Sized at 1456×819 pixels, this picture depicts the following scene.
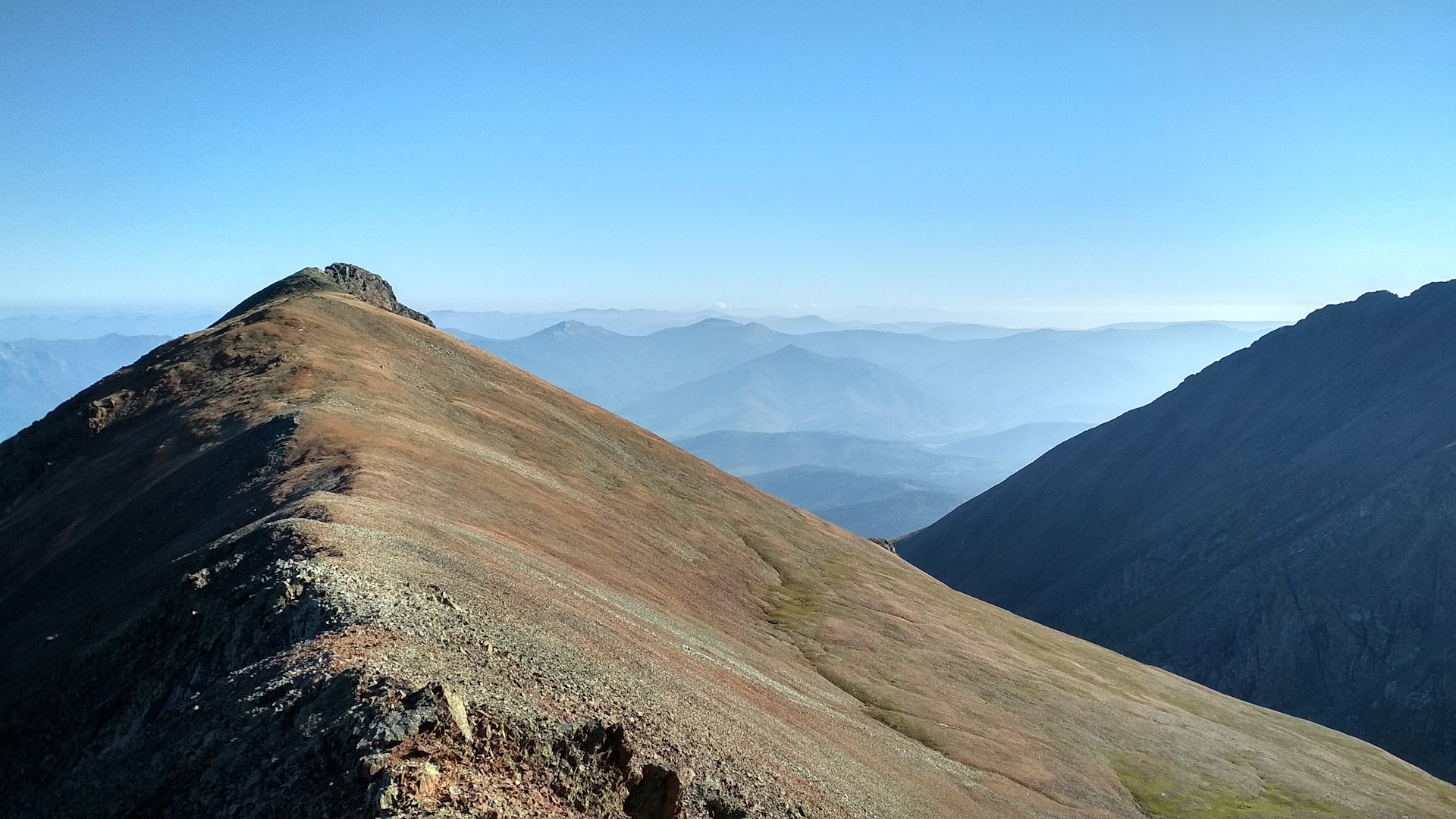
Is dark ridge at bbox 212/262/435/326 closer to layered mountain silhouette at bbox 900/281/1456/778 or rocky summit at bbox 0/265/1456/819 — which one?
rocky summit at bbox 0/265/1456/819

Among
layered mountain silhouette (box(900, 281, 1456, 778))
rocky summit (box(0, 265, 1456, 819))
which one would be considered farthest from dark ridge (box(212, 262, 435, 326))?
layered mountain silhouette (box(900, 281, 1456, 778))

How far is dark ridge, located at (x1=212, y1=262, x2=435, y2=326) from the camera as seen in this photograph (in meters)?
123

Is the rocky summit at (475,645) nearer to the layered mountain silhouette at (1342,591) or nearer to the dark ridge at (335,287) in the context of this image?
the dark ridge at (335,287)

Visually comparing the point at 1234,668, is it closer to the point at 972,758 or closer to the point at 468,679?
the point at 972,758

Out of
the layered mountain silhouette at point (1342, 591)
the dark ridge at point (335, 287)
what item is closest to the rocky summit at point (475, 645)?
the dark ridge at point (335, 287)

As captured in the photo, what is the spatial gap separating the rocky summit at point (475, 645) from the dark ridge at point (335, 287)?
425 inches

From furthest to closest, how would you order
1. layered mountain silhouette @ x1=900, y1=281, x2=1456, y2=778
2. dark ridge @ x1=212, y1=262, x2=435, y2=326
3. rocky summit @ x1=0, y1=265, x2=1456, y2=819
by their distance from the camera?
layered mountain silhouette @ x1=900, y1=281, x2=1456, y2=778 < dark ridge @ x1=212, y1=262, x2=435, y2=326 < rocky summit @ x1=0, y1=265, x2=1456, y2=819

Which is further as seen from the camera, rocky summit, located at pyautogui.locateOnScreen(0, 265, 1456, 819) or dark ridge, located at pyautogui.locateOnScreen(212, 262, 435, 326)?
dark ridge, located at pyautogui.locateOnScreen(212, 262, 435, 326)

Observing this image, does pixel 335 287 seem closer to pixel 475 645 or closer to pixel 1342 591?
pixel 475 645

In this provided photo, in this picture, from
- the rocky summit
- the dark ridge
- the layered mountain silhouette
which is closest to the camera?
the rocky summit

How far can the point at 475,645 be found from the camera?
30.8 meters

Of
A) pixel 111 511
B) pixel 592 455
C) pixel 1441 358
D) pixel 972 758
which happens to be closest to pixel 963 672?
pixel 972 758

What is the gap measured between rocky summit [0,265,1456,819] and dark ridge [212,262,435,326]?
35.5 feet

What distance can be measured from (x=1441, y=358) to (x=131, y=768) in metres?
252
